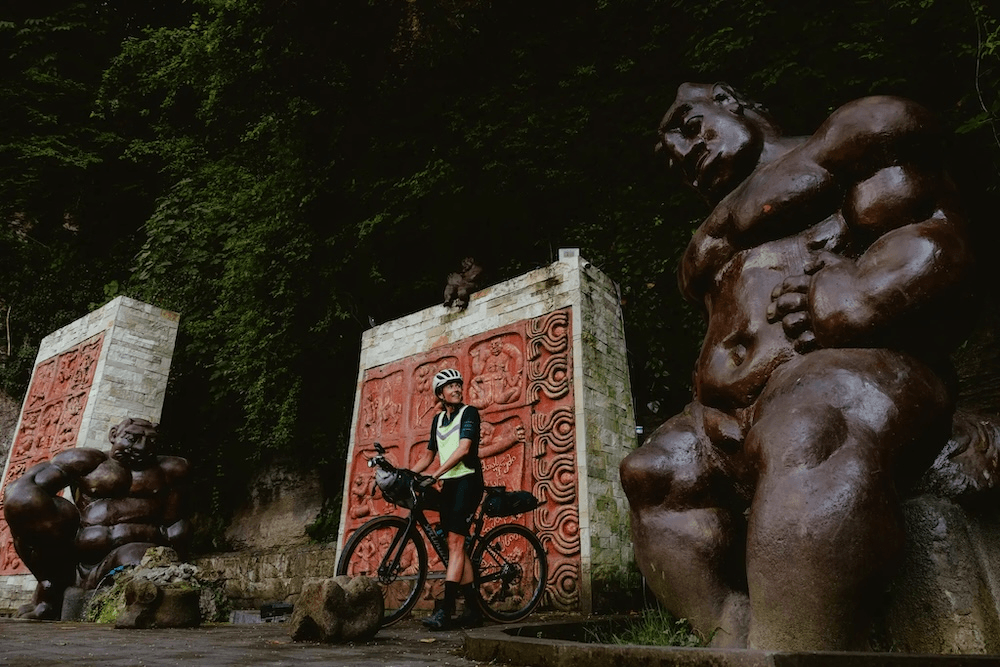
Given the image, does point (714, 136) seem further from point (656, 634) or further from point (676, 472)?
point (656, 634)

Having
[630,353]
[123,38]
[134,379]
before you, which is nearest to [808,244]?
[630,353]

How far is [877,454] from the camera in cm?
167

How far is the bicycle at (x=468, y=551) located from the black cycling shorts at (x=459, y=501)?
0.41ft

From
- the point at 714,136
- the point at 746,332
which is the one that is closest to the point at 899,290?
the point at 746,332

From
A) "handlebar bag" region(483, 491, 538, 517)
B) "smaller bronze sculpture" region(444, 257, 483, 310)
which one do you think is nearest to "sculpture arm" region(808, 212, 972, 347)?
"handlebar bag" region(483, 491, 538, 517)

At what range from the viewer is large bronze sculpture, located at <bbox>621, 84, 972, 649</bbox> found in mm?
1616

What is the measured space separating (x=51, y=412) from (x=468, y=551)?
360 inches

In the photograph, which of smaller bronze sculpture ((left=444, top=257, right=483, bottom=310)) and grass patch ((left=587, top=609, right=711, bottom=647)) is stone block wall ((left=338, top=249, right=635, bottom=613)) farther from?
grass patch ((left=587, top=609, right=711, bottom=647))

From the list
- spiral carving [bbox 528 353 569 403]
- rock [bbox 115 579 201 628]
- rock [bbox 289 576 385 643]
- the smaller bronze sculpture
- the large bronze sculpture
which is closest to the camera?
the large bronze sculpture

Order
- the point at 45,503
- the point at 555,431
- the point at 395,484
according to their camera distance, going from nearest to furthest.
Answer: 1. the point at 395,484
2. the point at 555,431
3. the point at 45,503

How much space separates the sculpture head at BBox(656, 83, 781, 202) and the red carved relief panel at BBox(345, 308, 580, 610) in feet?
11.1

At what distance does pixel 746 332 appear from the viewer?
83.7 inches

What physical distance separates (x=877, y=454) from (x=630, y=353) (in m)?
5.94

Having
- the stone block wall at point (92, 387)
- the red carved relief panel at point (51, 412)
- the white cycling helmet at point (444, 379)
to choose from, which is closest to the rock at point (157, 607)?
the white cycling helmet at point (444, 379)
